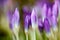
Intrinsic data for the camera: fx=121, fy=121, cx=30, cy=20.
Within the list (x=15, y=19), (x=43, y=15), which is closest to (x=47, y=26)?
(x=43, y=15)

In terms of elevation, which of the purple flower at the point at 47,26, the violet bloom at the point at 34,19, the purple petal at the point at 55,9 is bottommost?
the purple flower at the point at 47,26

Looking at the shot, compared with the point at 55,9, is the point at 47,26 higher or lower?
lower

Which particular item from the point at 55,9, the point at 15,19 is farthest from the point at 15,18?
the point at 55,9

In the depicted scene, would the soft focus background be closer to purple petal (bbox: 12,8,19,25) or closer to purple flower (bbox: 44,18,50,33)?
purple petal (bbox: 12,8,19,25)

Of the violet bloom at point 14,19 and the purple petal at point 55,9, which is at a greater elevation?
the purple petal at point 55,9

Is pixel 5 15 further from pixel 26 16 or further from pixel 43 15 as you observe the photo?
pixel 43 15

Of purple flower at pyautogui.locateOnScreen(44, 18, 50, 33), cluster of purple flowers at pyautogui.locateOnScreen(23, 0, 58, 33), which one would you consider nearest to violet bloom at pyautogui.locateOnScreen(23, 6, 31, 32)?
cluster of purple flowers at pyautogui.locateOnScreen(23, 0, 58, 33)

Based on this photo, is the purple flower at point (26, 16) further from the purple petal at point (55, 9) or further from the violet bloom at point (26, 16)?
the purple petal at point (55, 9)

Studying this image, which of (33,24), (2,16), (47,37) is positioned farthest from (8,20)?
(47,37)

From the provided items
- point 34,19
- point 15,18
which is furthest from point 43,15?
point 15,18

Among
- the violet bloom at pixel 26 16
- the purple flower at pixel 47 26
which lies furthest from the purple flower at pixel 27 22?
the purple flower at pixel 47 26

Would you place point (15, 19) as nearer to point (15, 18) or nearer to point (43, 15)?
point (15, 18)
